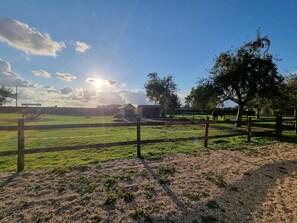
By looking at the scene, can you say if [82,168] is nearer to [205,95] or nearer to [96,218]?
[96,218]

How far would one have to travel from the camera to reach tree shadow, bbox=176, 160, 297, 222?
9.46ft

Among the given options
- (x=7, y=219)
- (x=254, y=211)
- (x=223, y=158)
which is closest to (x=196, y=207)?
(x=254, y=211)

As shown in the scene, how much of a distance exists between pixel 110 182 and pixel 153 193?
1.10 metres

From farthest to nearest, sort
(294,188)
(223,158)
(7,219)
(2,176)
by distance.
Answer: (223,158) → (2,176) → (294,188) → (7,219)

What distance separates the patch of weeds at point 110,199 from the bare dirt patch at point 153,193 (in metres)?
0.02

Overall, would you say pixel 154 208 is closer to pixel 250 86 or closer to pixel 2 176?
pixel 2 176

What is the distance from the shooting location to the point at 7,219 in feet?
8.83

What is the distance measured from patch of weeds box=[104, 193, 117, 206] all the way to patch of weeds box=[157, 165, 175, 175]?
158 cm

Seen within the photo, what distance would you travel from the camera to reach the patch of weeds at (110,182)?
12.5ft

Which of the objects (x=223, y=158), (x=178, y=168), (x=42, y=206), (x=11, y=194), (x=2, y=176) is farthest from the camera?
(x=223, y=158)

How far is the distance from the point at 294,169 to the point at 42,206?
685 cm

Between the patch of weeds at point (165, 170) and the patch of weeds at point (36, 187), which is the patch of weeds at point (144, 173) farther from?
the patch of weeds at point (36, 187)

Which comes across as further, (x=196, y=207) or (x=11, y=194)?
(x=11, y=194)

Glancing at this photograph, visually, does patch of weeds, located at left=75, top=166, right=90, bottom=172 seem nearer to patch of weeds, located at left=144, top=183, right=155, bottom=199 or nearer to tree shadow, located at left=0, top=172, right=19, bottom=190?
tree shadow, located at left=0, top=172, right=19, bottom=190
